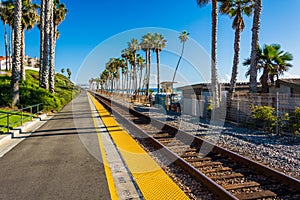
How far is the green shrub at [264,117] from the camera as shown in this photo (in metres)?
11.3

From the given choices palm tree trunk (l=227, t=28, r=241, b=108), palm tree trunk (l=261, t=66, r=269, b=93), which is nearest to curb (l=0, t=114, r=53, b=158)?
palm tree trunk (l=227, t=28, r=241, b=108)

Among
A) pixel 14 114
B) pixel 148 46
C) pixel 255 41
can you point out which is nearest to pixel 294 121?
pixel 255 41

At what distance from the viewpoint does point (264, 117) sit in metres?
11.6

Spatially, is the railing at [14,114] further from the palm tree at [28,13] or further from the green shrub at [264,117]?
the palm tree at [28,13]

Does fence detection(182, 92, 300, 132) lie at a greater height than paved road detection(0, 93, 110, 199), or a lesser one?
greater

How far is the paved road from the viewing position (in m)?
4.45

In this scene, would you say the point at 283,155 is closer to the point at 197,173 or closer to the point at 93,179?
the point at 197,173

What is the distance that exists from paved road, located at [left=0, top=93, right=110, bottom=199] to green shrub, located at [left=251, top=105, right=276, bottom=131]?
324 inches

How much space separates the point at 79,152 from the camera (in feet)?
24.3

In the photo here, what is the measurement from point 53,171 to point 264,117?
10.1 m

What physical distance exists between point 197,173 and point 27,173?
3.95 meters

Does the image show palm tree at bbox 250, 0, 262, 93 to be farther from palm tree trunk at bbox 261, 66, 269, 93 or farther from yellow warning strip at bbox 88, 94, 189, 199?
yellow warning strip at bbox 88, 94, 189, 199

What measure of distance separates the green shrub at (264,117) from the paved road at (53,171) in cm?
822

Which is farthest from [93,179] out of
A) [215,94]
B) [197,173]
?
[215,94]
